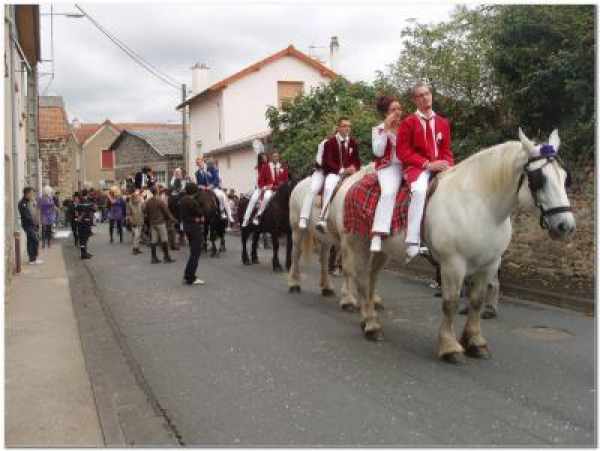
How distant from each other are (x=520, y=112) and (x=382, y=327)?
6433 mm

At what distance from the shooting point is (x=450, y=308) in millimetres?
6297

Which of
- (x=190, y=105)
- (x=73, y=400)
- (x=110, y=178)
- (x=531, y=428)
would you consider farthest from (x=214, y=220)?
(x=110, y=178)

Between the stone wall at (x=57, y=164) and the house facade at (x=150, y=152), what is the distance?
5796mm

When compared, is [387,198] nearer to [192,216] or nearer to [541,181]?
[541,181]

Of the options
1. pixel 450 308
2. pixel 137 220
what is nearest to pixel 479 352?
pixel 450 308

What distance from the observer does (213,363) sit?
21.2 feet

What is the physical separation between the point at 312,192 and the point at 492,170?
13.1 feet

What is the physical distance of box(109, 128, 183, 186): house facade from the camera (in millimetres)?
44625

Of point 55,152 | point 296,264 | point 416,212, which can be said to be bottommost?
point 296,264

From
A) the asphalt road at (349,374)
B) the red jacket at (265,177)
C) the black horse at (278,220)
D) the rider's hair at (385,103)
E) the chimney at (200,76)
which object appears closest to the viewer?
the asphalt road at (349,374)

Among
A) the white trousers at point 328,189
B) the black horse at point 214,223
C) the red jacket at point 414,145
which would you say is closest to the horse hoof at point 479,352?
the red jacket at point 414,145

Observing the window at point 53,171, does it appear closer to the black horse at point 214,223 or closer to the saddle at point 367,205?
the black horse at point 214,223

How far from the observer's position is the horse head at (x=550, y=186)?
5.47 m

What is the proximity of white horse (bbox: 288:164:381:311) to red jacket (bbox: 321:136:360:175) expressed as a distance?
0.66m
